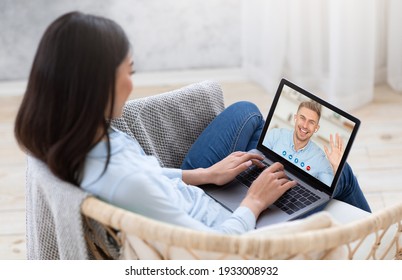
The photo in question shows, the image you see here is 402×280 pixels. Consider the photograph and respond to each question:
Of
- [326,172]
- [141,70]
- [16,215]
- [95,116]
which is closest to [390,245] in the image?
[326,172]

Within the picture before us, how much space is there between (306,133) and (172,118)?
38cm

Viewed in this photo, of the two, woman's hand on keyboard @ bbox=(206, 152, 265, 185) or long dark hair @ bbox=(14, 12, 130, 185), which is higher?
long dark hair @ bbox=(14, 12, 130, 185)

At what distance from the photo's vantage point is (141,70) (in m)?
3.23

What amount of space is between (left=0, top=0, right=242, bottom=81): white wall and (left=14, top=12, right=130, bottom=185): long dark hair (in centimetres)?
185

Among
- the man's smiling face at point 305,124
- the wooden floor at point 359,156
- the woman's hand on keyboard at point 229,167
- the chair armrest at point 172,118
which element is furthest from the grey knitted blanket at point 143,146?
the wooden floor at point 359,156

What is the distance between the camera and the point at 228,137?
1792mm

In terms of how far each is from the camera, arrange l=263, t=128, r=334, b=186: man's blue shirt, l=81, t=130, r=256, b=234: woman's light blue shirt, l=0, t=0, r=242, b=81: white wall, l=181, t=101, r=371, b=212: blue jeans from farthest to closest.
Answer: l=0, t=0, r=242, b=81: white wall → l=181, t=101, r=371, b=212: blue jeans → l=263, t=128, r=334, b=186: man's blue shirt → l=81, t=130, r=256, b=234: woman's light blue shirt

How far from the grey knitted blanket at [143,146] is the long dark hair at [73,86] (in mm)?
50

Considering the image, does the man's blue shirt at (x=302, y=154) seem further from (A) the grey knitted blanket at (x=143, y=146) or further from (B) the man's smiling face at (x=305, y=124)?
(A) the grey knitted blanket at (x=143, y=146)

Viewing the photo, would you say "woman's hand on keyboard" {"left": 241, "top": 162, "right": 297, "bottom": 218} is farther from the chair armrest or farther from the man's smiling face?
the chair armrest

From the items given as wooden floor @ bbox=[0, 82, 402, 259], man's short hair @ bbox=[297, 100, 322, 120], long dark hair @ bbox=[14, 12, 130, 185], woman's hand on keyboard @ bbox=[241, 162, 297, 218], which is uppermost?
long dark hair @ bbox=[14, 12, 130, 185]

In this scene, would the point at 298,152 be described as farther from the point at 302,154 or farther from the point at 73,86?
the point at 73,86

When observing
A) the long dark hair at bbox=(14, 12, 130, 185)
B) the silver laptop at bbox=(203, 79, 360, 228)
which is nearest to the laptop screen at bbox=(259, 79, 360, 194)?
the silver laptop at bbox=(203, 79, 360, 228)

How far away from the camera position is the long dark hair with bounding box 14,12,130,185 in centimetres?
124
